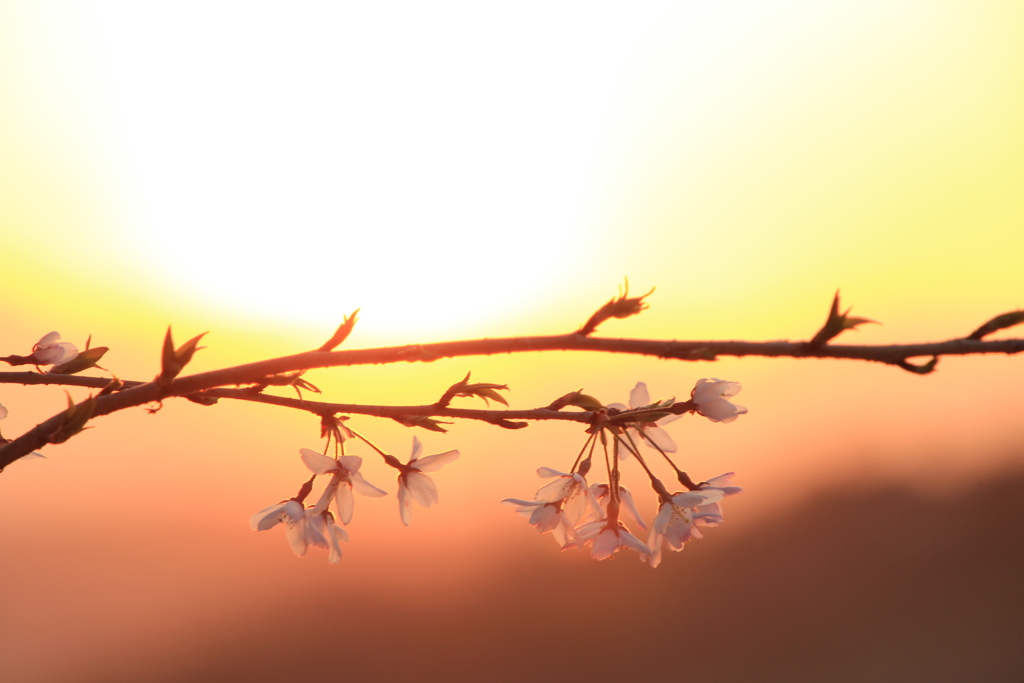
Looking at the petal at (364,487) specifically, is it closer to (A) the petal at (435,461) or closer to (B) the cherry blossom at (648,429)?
(A) the petal at (435,461)

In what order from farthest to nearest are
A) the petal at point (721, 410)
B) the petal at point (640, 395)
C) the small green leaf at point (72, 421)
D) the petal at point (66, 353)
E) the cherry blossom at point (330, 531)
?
the petal at point (640, 395), the petal at point (66, 353), the cherry blossom at point (330, 531), the petal at point (721, 410), the small green leaf at point (72, 421)

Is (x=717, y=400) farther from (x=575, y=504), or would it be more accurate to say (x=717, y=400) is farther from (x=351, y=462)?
(x=351, y=462)

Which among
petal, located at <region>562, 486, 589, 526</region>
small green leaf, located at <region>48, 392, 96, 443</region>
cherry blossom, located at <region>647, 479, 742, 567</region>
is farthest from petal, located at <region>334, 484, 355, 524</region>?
cherry blossom, located at <region>647, 479, 742, 567</region>

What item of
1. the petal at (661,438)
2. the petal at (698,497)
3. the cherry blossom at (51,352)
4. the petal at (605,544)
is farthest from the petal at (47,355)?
the petal at (698,497)

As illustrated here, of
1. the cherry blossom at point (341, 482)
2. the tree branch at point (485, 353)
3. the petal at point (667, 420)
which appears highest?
the tree branch at point (485, 353)

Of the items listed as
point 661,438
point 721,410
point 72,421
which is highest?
point 72,421

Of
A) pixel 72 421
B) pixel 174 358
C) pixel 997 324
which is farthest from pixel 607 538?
pixel 72 421

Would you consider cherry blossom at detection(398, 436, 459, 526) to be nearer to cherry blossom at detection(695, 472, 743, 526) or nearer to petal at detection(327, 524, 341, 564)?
petal at detection(327, 524, 341, 564)

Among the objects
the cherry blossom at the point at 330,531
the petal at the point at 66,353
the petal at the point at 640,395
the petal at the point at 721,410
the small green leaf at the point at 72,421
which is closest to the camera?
the small green leaf at the point at 72,421
